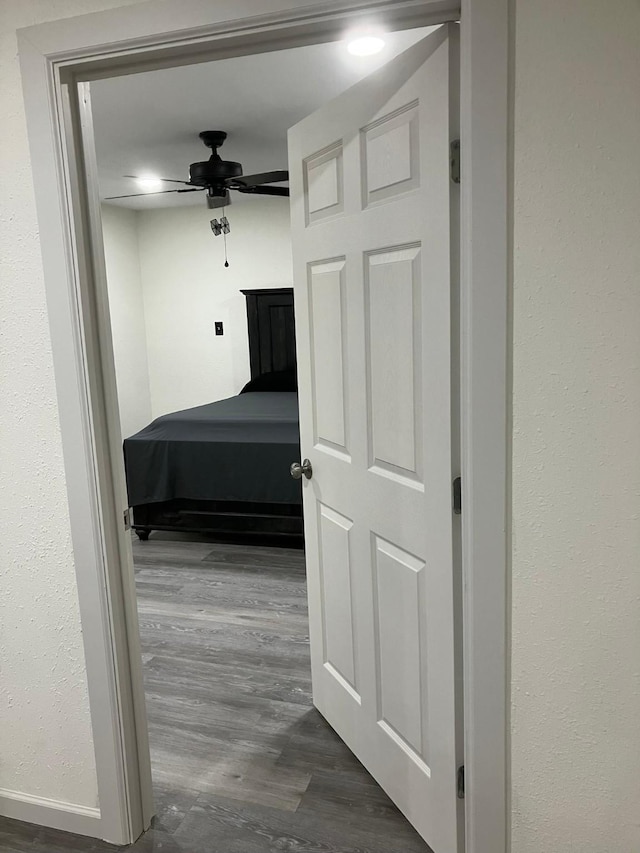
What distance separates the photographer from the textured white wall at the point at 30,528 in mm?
1539

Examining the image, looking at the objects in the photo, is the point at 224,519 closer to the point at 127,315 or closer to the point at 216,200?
the point at 216,200

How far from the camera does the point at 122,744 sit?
1772 mm

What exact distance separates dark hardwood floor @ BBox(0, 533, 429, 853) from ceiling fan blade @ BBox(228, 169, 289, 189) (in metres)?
2.25

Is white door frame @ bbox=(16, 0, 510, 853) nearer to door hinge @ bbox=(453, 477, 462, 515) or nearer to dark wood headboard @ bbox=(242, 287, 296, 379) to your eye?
door hinge @ bbox=(453, 477, 462, 515)

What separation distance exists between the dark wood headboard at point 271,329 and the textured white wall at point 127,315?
1138mm

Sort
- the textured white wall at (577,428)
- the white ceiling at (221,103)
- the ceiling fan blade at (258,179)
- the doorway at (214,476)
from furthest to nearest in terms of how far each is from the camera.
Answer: the ceiling fan blade at (258,179)
the white ceiling at (221,103)
the doorway at (214,476)
the textured white wall at (577,428)

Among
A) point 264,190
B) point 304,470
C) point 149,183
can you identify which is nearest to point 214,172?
point 264,190

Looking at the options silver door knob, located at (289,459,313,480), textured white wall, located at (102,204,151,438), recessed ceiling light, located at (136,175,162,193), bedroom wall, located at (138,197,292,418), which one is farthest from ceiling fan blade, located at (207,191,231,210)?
silver door knob, located at (289,459,313,480)

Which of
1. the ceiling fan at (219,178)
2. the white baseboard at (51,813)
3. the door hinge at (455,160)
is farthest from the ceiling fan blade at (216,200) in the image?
the white baseboard at (51,813)

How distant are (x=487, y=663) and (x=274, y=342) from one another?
4.91 meters

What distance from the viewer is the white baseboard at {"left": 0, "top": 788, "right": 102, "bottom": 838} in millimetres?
1839

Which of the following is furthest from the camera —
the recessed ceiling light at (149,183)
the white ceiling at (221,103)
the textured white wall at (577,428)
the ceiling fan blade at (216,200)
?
the recessed ceiling light at (149,183)

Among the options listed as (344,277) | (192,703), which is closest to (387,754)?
(192,703)

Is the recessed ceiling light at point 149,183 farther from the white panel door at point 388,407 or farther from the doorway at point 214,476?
the white panel door at point 388,407
